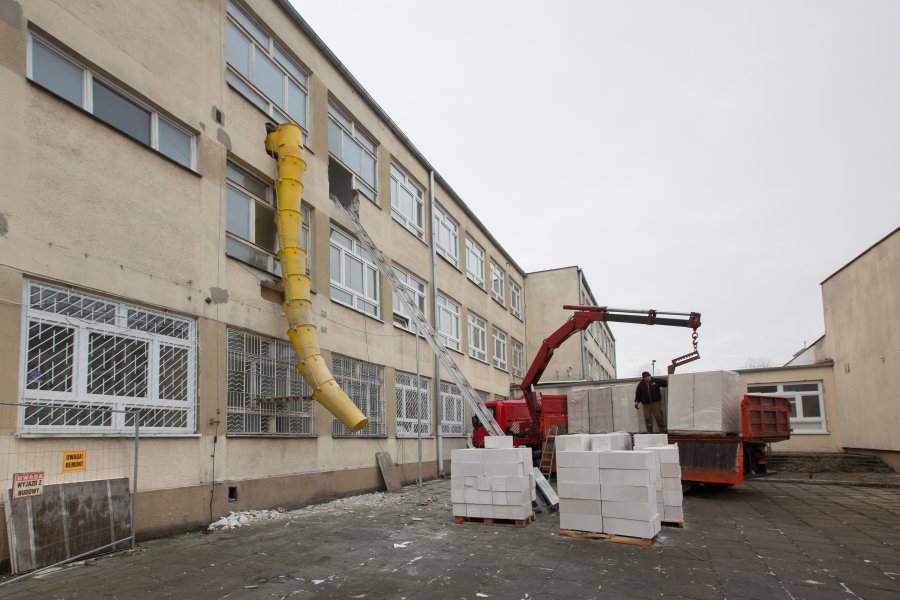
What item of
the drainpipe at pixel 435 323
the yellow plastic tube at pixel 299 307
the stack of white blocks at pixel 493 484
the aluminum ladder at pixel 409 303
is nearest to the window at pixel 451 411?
the drainpipe at pixel 435 323

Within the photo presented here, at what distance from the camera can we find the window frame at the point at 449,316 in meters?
20.5

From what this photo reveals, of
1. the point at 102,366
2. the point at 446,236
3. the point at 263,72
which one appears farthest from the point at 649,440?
the point at 446,236

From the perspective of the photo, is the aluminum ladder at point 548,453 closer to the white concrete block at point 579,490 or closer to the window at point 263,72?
the white concrete block at point 579,490

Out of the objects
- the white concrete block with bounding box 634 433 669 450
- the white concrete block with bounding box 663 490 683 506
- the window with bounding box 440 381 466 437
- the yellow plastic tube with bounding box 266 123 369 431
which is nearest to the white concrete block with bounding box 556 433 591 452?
the white concrete block with bounding box 663 490 683 506

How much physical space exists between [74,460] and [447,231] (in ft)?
53.4

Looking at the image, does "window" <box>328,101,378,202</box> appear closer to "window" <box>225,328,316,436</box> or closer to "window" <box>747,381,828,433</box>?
"window" <box>225,328,316,436</box>

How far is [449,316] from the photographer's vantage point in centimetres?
2177

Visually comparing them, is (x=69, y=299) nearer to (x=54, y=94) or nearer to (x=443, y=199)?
(x=54, y=94)

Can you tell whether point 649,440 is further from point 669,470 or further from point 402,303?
point 402,303

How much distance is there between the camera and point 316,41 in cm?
1420

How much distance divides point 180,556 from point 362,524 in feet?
9.72

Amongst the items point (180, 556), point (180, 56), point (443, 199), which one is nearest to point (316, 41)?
point (180, 56)

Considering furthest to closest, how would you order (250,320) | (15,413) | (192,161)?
1. (250,320)
2. (192,161)
3. (15,413)

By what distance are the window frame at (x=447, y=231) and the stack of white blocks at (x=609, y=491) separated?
12549 millimetres
